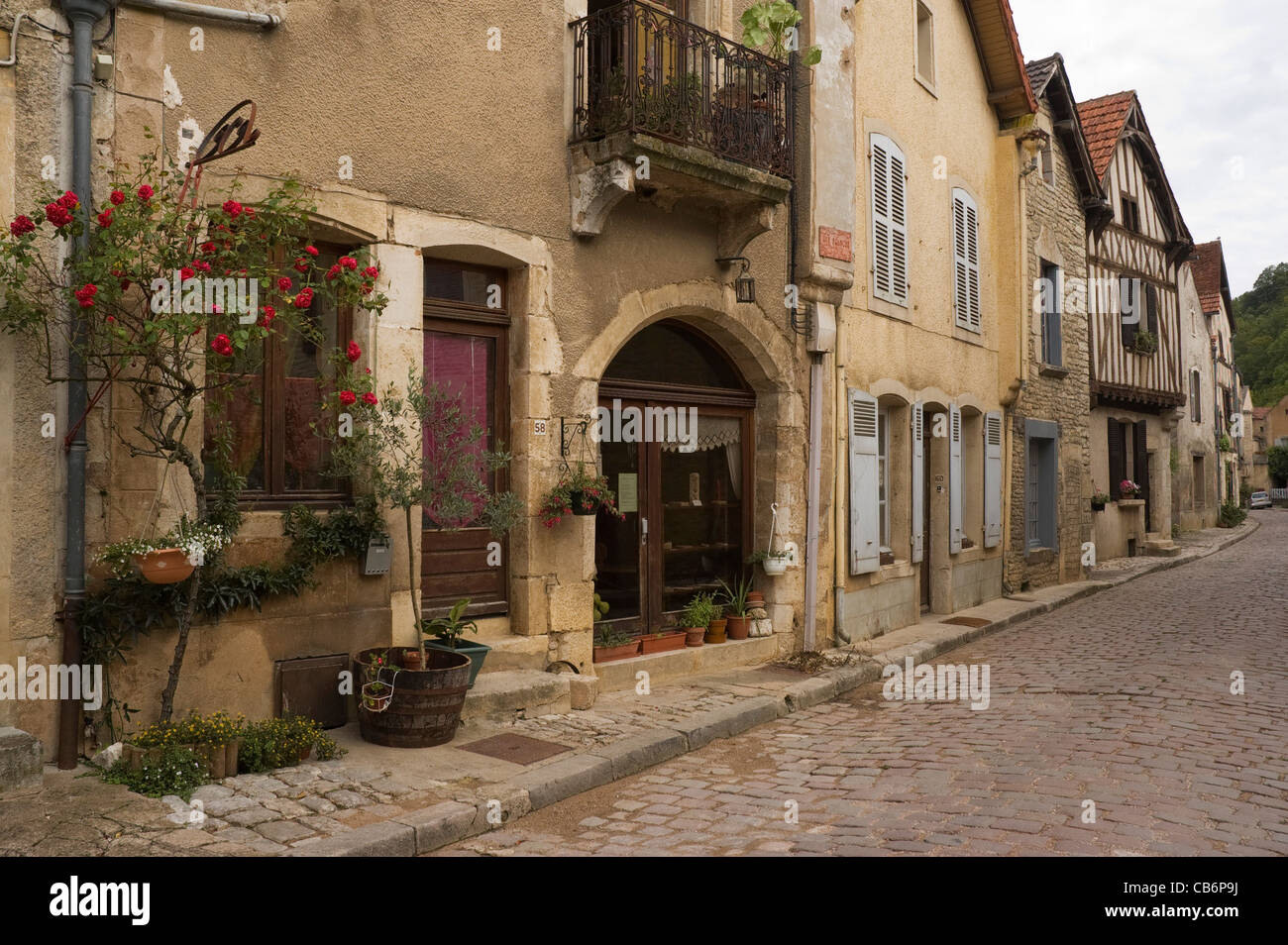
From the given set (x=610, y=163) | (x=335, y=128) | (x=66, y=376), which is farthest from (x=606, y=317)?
(x=66, y=376)

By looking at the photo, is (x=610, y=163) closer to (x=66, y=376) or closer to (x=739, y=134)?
(x=739, y=134)

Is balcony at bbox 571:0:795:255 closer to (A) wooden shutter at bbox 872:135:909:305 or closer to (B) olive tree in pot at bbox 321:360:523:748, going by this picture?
(B) olive tree in pot at bbox 321:360:523:748

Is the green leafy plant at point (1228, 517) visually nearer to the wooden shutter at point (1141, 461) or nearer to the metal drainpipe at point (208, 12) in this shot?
the wooden shutter at point (1141, 461)

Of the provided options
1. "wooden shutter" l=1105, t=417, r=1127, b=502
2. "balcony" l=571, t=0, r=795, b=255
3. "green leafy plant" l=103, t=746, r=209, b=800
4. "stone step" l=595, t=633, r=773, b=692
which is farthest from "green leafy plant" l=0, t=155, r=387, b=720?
"wooden shutter" l=1105, t=417, r=1127, b=502

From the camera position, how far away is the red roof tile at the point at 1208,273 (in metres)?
31.0

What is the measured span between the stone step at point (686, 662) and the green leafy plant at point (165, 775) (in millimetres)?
3198

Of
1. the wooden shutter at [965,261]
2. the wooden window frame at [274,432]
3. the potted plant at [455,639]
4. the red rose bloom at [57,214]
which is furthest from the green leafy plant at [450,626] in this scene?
the wooden shutter at [965,261]

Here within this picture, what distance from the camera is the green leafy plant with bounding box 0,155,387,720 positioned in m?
4.47

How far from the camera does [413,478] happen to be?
224 inches

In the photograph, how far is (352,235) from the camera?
19.3 ft

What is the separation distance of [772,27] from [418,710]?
5.99 m

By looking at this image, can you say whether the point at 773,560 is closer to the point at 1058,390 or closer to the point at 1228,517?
the point at 1058,390

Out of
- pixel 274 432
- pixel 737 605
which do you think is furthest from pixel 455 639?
pixel 737 605

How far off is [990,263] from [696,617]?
8.19 meters
